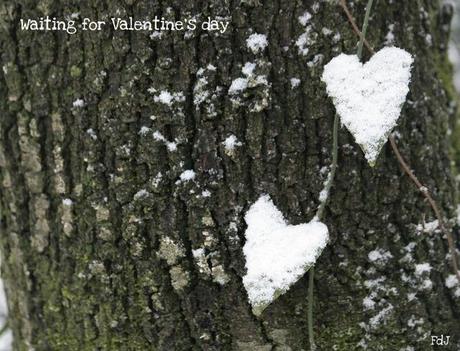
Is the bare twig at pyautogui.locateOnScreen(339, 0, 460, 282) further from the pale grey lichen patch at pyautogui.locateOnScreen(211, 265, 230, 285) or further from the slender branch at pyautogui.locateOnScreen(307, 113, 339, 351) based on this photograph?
the pale grey lichen patch at pyautogui.locateOnScreen(211, 265, 230, 285)

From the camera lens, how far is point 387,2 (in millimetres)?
1232

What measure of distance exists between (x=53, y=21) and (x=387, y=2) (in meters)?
0.73

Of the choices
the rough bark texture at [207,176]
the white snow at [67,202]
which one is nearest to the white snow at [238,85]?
the rough bark texture at [207,176]

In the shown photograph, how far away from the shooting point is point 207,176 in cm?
117

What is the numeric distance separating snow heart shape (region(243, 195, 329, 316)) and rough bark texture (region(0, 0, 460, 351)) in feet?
0.11

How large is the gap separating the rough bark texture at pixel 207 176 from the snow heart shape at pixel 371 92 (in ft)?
0.34

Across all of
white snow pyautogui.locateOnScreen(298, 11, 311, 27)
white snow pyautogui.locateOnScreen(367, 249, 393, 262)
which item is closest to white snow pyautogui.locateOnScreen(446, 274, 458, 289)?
white snow pyautogui.locateOnScreen(367, 249, 393, 262)


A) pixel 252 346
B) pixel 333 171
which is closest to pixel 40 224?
pixel 252 346

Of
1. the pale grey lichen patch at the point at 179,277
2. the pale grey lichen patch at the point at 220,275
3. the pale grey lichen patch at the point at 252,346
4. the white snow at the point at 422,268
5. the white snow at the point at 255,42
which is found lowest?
the pale grey lichen patch at the point at 252,346

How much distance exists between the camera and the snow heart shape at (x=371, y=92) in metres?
0.98

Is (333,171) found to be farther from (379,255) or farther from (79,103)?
(79,103)

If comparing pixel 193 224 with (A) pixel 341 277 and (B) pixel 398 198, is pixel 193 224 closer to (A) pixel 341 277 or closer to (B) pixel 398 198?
(A) pixel 341 277

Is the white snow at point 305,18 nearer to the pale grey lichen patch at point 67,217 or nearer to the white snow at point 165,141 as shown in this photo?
the white snow at point 165,141

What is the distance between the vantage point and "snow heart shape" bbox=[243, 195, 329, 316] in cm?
109
